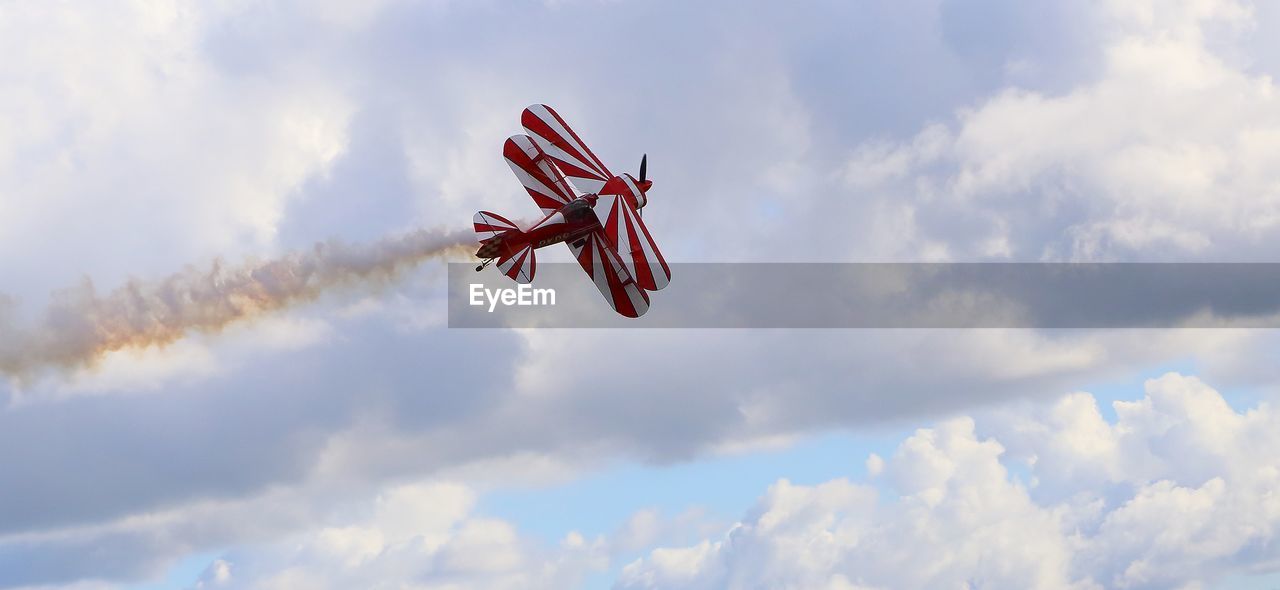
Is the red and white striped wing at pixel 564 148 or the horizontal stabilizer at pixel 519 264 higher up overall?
the red and white striped wing at pixel 564 148

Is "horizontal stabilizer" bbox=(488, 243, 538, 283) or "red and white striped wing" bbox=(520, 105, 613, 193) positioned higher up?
"red and white striped wing" bbox=(520, 105, 613, 193)

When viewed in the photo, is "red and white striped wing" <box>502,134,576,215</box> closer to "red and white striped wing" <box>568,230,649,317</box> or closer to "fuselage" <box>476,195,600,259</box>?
"fuselage" <box>476,195,600,259</box>

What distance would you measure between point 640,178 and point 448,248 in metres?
13.4

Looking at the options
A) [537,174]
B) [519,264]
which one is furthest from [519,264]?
Result: [537,174]

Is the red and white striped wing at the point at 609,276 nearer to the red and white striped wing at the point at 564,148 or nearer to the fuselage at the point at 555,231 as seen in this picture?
the fuselage at the point at 555,231

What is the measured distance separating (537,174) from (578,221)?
532cm

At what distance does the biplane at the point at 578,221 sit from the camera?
9844 centimetres

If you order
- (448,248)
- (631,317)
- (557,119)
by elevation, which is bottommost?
(631,317)

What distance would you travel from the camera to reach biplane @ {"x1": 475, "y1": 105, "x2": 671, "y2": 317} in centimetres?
9844

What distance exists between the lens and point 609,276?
100875mm

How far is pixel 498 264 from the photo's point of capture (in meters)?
98.8

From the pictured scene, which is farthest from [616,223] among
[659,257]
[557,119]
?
[557,119]

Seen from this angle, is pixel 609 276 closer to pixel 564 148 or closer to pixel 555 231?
pixel 555 231

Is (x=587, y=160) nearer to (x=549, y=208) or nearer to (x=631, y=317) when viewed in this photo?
(x=549, y=208)
